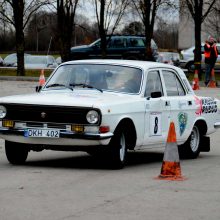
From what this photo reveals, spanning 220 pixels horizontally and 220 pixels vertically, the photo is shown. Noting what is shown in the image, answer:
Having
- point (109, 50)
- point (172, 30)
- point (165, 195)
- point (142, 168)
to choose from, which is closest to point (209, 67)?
point (109, 50)

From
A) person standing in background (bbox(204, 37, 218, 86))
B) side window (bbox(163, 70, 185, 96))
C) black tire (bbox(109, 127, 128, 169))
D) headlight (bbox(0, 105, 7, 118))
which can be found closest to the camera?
black tire (bbox(109, 127, 128, 169))

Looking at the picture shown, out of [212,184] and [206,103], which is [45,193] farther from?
[206,103]

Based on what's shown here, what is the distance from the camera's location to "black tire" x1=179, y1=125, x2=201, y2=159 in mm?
13461

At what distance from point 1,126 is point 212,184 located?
9.89 ft

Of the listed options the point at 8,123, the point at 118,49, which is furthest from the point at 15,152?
the point at 118,49

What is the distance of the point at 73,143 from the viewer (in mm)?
11062

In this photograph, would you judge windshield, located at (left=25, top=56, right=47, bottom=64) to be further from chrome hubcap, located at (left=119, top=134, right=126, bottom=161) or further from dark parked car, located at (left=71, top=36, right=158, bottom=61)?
chrome hubcap, located at (left=119, top=134, right=126, bottom=161)

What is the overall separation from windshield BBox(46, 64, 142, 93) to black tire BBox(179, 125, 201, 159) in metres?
1.56

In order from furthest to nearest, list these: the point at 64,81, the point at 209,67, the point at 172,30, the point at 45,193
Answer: the point at 172,30 < the point at 209,67 < the point at 64,81 < the point at 45,193

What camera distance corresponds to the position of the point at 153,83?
12797 mm

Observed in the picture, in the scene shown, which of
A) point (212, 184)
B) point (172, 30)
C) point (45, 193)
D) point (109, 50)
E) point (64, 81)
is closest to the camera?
point (45, 193)

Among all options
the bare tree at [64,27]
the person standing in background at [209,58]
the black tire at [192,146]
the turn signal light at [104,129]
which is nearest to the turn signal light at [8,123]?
the turn signal light at [104,129]

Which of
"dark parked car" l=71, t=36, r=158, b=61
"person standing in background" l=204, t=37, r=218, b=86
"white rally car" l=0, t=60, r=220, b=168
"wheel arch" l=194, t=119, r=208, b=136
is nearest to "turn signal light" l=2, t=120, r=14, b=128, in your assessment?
"white rally car" l=0, t=60, r=220, b=168

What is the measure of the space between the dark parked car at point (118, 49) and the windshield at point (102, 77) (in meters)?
32.1
